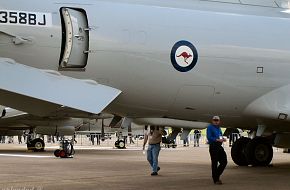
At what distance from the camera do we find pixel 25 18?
9094 mm

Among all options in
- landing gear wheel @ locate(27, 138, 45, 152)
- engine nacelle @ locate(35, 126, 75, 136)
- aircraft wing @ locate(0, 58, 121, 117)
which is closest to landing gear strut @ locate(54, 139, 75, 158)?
engine nacelle @ locate(35, 126, 75, 136)

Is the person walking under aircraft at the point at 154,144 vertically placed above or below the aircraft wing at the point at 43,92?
below

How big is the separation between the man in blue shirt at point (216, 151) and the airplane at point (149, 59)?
327mm

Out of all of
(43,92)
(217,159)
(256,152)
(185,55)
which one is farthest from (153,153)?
(43,92)

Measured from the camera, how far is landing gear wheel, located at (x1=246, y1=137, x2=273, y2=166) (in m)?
15.6

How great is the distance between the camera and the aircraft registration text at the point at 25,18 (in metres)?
8.95

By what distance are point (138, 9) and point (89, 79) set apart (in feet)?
5.65

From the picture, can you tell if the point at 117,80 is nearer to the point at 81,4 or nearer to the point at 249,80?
the point at 81,4

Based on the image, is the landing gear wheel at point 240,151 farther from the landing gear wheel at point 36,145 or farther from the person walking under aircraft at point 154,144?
the landing gear wheel at point 36,145

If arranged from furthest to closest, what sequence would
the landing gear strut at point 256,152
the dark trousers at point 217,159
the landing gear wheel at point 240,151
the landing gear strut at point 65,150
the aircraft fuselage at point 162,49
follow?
the landing gear strut at point 65,150 → the landing gear wheel at point 240,151 → the landing gear strut at point 256,152 → the dark trousers at point 217,159 → the aircraft fuselage at point 162,49

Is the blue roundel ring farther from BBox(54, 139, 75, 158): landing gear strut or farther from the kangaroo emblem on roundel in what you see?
BBox(54, 139, 75, 158): landing gear strut

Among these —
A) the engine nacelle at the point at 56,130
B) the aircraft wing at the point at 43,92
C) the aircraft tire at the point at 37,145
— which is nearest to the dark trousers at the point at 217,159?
the aircraft wing at the point at 43,92

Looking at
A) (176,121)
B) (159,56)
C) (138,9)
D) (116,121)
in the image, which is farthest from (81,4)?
(176,121)

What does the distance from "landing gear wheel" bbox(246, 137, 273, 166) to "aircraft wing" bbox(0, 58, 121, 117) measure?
7541mm
